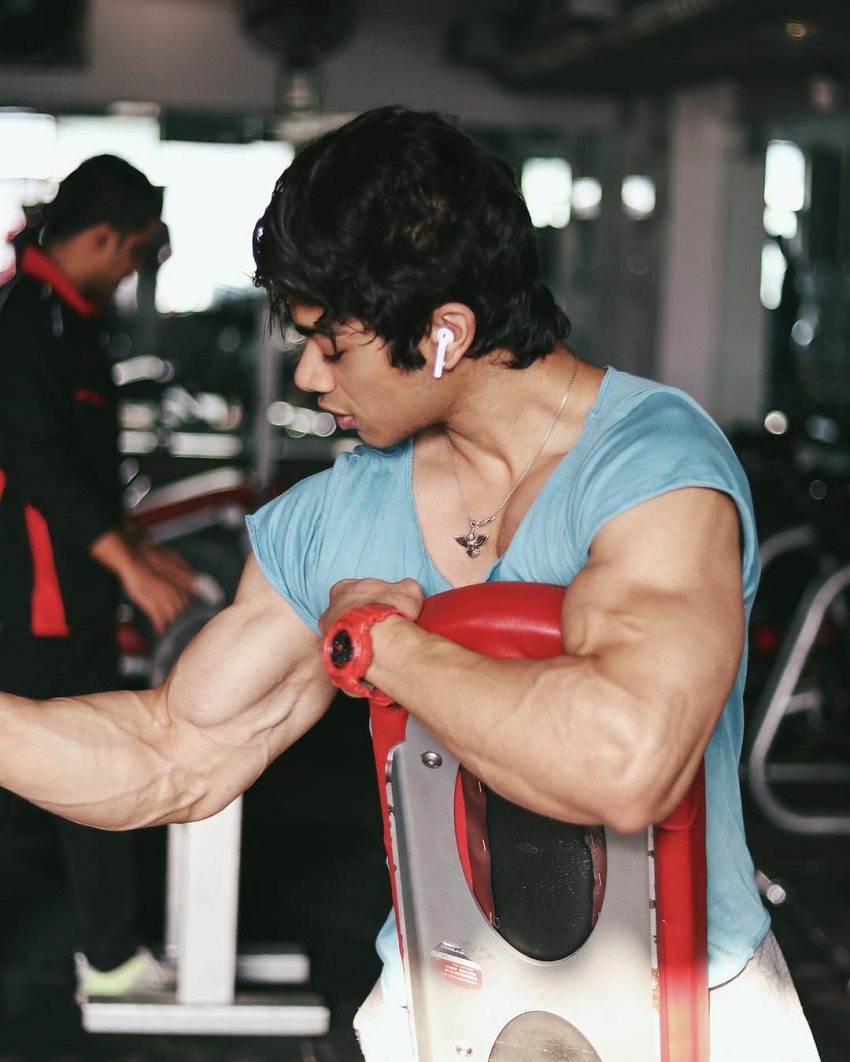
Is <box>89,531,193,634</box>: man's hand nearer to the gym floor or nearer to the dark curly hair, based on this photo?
Result: the gym floor

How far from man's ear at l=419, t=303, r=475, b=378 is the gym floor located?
1963mm

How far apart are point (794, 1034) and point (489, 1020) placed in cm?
30

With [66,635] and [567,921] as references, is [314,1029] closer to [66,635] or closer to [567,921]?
[66,635]

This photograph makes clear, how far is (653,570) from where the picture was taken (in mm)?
1103

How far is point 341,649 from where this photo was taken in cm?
120

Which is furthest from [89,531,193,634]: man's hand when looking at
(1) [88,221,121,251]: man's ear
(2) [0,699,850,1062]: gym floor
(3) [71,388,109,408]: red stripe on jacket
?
(2) [0,699,850,1062]: gym floor

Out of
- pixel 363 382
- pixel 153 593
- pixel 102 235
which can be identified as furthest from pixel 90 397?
pixel 363 382

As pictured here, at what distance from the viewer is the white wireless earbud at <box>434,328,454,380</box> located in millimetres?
1278

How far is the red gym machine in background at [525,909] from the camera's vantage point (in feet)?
3.85

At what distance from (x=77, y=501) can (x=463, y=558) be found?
1.61 meters

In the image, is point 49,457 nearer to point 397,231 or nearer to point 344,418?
point 344,418

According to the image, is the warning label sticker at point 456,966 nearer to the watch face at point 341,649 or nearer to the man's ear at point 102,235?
the watch face at point 341,649

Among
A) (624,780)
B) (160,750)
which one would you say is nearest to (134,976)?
(160,750)

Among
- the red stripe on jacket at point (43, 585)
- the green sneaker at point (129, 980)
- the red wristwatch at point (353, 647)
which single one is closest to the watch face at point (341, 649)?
the red wristwatch at point (353, 647)
